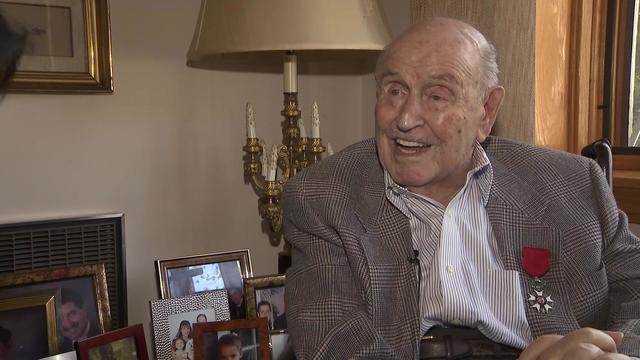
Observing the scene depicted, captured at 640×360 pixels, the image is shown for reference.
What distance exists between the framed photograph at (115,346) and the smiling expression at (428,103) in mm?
652

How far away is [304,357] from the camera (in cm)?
127

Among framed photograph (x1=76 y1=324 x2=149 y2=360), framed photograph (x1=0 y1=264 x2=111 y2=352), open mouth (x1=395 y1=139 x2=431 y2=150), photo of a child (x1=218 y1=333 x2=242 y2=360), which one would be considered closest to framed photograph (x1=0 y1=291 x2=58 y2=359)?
framed photograph (x1=0 y1=264 x2=111 y2=352)

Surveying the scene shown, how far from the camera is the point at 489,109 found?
143cm

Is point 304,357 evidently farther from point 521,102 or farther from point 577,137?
point 577,137

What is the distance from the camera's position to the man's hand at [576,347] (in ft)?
3.62

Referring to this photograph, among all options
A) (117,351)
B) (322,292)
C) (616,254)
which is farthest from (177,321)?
(616,254)

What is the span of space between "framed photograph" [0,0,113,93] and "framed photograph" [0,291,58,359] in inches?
23.9

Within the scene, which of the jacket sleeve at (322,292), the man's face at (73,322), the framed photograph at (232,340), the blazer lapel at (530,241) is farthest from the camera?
the man's face at (73,322)

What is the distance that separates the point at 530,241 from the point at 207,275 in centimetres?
81

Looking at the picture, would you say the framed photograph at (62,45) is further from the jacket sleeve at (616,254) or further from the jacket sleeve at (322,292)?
the jacket sleeve at (616,254)

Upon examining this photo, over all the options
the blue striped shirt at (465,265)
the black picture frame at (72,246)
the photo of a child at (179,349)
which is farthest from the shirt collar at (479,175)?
the black picture frame at (72,246)

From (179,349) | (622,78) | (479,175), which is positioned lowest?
(179,349)

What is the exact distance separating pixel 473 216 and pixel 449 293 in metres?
0.19

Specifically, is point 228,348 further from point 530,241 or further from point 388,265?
point 530,241
